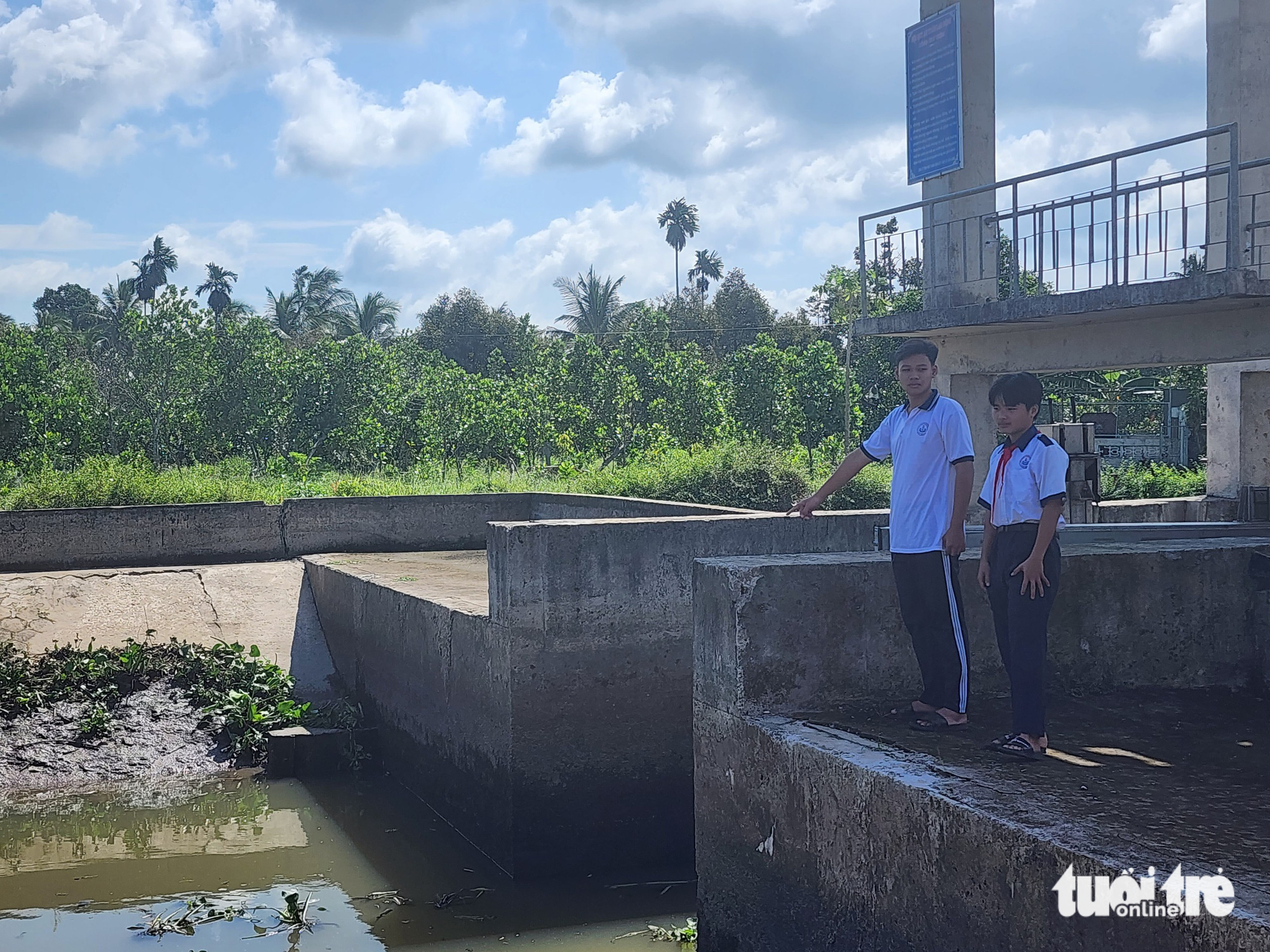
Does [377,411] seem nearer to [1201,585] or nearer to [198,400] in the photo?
[198,400]

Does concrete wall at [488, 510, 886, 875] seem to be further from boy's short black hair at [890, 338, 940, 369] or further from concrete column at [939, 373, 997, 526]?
concrete column at [939, 373, 997, 526]

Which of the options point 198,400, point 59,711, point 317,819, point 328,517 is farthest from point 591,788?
point 198,400

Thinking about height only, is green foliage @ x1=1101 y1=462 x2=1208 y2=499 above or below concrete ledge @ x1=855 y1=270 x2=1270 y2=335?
below

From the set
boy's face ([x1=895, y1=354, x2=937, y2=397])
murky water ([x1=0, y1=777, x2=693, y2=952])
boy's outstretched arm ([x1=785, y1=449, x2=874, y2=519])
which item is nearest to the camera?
boy's face ([x1=895, y1=354, x2=937, y2=397])

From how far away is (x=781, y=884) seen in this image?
4906mm

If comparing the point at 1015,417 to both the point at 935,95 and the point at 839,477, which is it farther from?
the point at 935,95

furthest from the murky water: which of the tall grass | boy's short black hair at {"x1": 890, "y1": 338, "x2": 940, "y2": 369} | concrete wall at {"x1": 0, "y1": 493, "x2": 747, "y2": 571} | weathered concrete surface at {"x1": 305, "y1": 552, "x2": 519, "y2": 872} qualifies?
the tall grass

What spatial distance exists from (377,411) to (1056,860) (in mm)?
27119

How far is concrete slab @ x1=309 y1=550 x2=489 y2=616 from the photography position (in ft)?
32.3

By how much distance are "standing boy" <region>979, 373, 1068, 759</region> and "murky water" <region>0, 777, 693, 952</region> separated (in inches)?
122

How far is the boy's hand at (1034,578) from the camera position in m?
4.59

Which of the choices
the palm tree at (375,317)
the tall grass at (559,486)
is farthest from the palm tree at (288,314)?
the tall grass at (559,486)

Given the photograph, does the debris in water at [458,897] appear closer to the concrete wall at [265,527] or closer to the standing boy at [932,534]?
the standing boy at [932,534]

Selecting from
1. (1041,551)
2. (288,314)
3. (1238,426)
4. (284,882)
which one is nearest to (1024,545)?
(1041,551)
